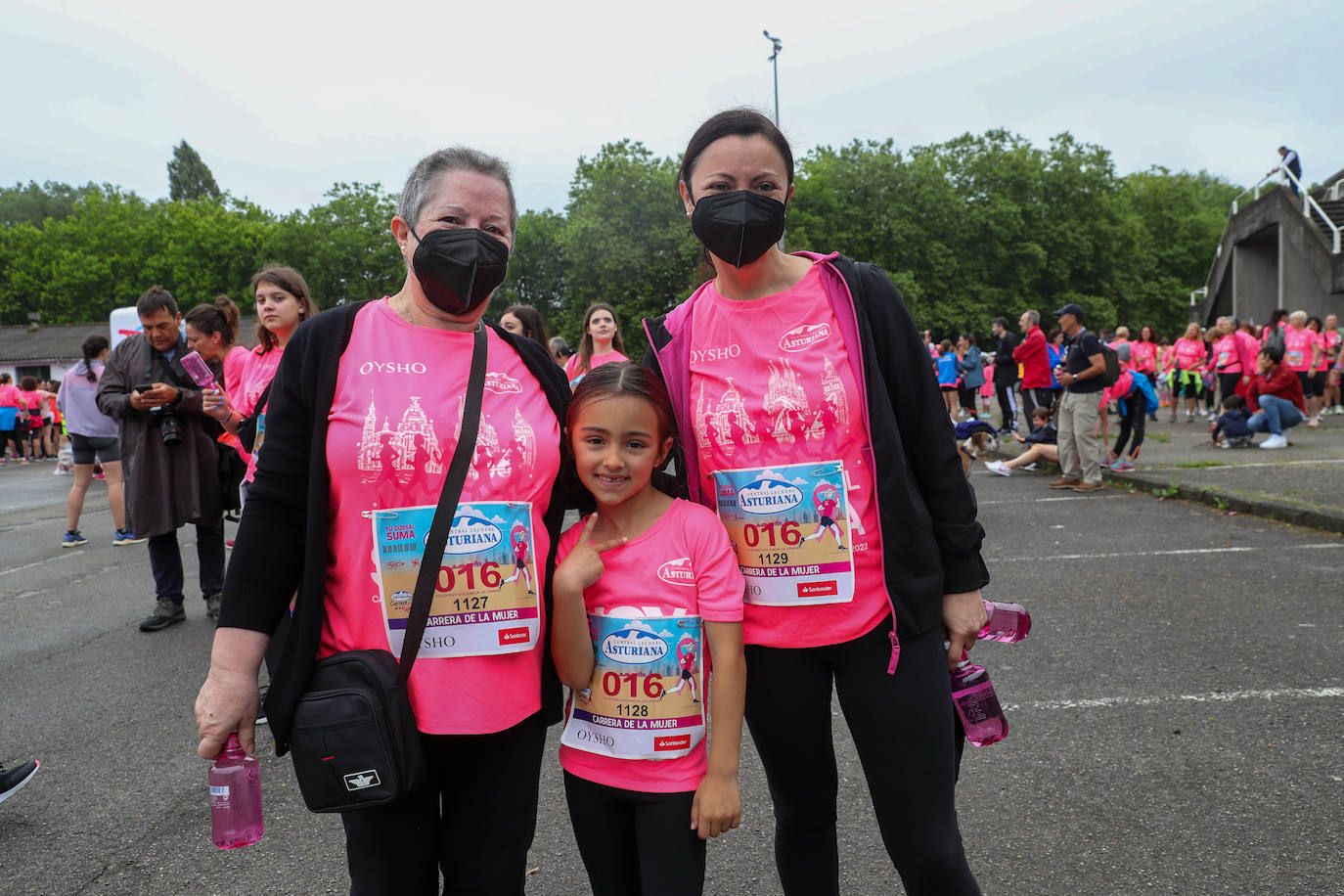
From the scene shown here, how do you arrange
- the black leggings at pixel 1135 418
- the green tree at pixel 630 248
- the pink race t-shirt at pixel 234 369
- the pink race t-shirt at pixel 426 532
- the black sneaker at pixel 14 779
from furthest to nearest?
the green tree at pixel 630 248 → the black leggings at pixel 1135 418 → the pink race t-shirt at pixel 234 369 → the black sneaker at pixel 14 779 → the pink race t-shirt at pixel 426 532

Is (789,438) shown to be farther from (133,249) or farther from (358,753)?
(133,249)

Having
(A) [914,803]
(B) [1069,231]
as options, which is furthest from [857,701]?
(B) [1069,231]

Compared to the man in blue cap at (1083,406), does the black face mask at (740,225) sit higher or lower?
higher

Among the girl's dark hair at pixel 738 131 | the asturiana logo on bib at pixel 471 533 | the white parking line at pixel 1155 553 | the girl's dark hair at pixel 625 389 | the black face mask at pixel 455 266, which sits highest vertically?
the girl's dark hair at pixel 738 131

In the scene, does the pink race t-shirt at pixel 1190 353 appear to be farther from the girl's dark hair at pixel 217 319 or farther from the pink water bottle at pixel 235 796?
the pink water bottle at pixel 235 796

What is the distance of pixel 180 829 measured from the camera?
332cm

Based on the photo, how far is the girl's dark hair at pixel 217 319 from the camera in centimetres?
595

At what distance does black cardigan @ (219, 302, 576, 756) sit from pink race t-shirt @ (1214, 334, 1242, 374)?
57.8 feet

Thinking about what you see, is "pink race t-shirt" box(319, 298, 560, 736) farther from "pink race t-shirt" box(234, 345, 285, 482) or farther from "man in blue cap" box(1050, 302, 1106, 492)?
"man in blue cap" box(1050, 302, 1106, 492)

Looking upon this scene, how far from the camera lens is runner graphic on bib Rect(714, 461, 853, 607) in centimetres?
200

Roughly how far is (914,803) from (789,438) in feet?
2.68

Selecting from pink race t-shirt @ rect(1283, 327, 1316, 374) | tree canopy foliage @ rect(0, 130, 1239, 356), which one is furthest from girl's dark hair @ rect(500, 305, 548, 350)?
tree canopy foliage @ rect(0, 130, 1239, 356)

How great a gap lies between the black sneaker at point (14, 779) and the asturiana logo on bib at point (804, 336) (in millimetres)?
3382

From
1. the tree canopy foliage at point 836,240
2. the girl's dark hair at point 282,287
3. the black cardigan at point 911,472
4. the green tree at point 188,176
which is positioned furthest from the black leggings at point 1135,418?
the green tree at point 188,176
